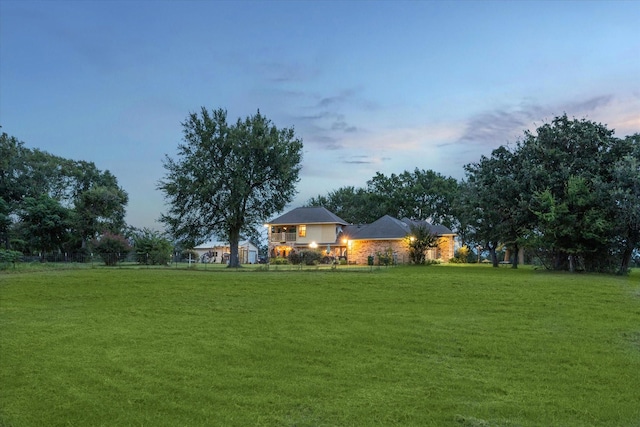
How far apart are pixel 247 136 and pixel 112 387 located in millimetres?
24971

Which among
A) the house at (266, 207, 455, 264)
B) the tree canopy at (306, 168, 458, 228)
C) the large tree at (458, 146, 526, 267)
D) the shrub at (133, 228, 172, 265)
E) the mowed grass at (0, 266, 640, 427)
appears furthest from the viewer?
the tree canopy at (306, 168, 458, 228)

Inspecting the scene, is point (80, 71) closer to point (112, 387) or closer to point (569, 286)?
point (112, 387)

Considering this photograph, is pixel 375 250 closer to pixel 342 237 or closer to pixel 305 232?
pixel 342 237

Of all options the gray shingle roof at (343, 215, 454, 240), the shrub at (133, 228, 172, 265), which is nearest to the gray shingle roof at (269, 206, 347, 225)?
the gray shingle roof at (343, 215, 454, 240)

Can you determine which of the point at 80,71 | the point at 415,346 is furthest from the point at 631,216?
the point at 80,71

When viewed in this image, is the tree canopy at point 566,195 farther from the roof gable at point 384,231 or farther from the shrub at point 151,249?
the shrub at point 151,249

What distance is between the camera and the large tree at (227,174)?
2966 centimetres

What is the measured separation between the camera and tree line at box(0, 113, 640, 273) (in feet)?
82.5

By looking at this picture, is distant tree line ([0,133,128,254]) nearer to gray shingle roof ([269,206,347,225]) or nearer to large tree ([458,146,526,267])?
gray shingle roof ([269,206,347,225])

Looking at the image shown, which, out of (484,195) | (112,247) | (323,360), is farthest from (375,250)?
(323,360)

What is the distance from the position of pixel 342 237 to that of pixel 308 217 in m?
3.96

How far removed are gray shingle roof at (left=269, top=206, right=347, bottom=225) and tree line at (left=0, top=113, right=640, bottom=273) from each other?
11151 mm

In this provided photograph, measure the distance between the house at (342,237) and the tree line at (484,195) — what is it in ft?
22.0

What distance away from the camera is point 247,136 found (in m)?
29.7
